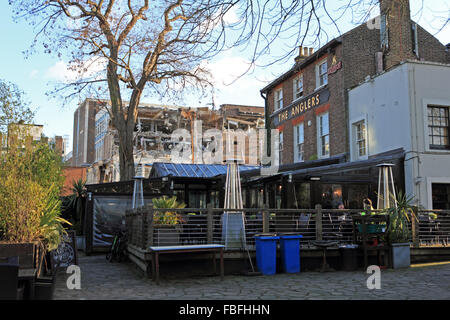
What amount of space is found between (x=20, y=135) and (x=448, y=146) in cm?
1485

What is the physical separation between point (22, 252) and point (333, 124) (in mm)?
16551

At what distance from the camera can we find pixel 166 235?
411 inches

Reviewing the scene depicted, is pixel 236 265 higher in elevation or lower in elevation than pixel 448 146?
lower

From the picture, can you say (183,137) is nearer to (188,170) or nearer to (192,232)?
(188,170)

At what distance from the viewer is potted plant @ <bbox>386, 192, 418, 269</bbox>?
11.0 metres

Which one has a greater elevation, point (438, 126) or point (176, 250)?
point (438, 126)

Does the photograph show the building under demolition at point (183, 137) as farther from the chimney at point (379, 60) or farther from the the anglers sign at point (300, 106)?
the chimney at point (379, 60)

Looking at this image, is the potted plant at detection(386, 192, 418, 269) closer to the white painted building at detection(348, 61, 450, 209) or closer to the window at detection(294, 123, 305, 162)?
the white painted building at detection(348, 61, 450, 209)

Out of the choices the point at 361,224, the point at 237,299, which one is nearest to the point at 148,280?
the point at 237,299

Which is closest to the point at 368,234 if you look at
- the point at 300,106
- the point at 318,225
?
the point at 318,225

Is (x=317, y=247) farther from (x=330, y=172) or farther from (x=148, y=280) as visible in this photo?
(x=330, y=172)

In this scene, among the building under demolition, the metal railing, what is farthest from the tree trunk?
the building under demolition

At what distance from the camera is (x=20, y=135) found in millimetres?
8562

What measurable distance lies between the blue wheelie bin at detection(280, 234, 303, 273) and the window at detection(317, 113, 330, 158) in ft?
38.6
